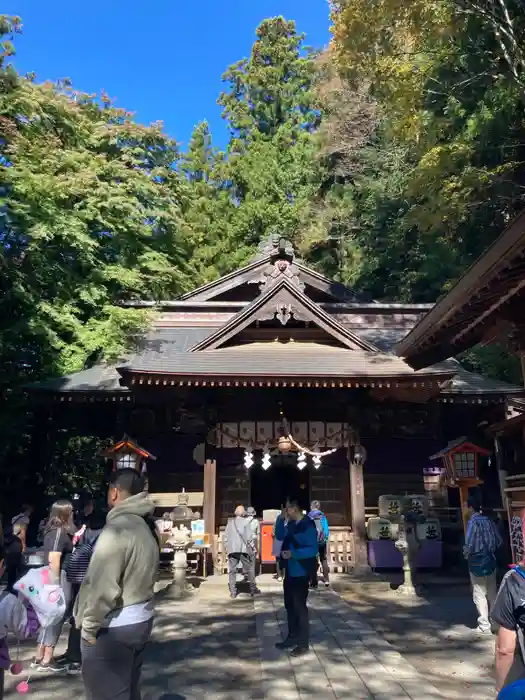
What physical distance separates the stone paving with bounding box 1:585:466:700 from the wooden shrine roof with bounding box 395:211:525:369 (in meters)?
3.52

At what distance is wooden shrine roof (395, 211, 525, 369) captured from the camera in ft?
15.2

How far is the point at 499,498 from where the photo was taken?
12.6m

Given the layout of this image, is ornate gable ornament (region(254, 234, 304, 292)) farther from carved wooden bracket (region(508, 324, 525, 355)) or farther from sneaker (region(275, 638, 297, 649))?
sneaker (region(275, 638, 297, 649))

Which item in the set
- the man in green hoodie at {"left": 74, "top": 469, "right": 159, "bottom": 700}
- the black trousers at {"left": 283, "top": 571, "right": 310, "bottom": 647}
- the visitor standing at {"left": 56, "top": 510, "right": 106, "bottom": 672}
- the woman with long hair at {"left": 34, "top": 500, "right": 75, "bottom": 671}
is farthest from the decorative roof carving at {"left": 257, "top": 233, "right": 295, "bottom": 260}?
the man in green hoodie at {"left": 74, "top": 469, "right": 159, "bottom": 700}

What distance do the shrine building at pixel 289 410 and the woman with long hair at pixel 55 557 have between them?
5.52 m

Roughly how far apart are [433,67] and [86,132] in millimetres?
10139

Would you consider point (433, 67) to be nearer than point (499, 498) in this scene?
No

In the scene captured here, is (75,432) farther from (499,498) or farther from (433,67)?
(433,67)

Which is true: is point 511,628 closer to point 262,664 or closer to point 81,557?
point 262,664

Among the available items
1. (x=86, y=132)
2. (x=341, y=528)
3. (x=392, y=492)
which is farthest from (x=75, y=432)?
(x=86, y=132)

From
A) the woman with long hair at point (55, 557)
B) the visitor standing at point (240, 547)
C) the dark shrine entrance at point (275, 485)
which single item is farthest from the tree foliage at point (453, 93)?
the woman with long hair at point (55, 557)

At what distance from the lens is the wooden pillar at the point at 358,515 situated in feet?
39.1

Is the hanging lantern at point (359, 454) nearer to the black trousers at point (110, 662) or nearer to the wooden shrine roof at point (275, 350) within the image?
the wooden shrine roof at point (275, 350)

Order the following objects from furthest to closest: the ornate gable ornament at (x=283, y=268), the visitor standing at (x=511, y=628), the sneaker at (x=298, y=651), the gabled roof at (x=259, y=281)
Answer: the gabled roof at (x=259, y=281) < the ornate gable ornament at (x=283, y=268) < the sneaker at (x=298, y=651) < the visitor standing at (x=511, y=628)
